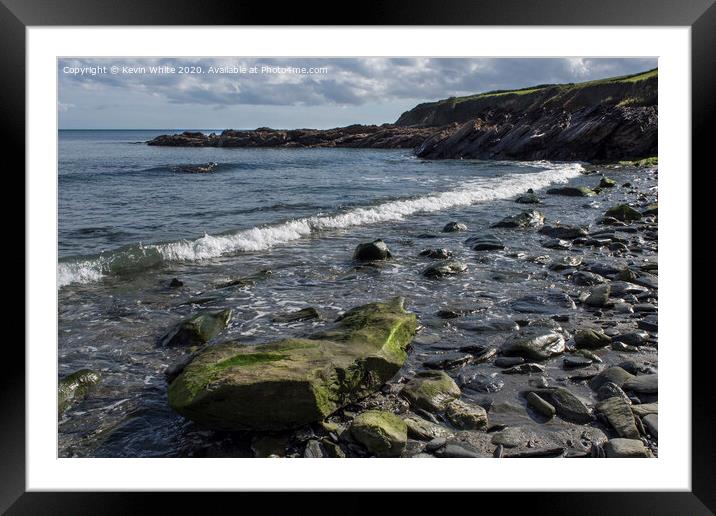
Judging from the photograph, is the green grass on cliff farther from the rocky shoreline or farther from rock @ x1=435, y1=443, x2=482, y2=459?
rock @ x1=435, y1=443, x2=482, y2=459

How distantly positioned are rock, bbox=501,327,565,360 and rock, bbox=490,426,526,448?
162 centimetres

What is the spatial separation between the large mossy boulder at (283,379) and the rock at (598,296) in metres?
3.71

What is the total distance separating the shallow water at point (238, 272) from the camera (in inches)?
209

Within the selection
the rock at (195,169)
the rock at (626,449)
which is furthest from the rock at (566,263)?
the rock at (195,169)

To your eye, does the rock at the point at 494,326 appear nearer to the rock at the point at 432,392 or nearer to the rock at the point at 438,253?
the rock at the point at 432,392

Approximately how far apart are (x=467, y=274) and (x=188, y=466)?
23.0 feet

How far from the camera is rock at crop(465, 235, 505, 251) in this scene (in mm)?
12023

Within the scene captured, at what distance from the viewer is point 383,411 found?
15.8ft
